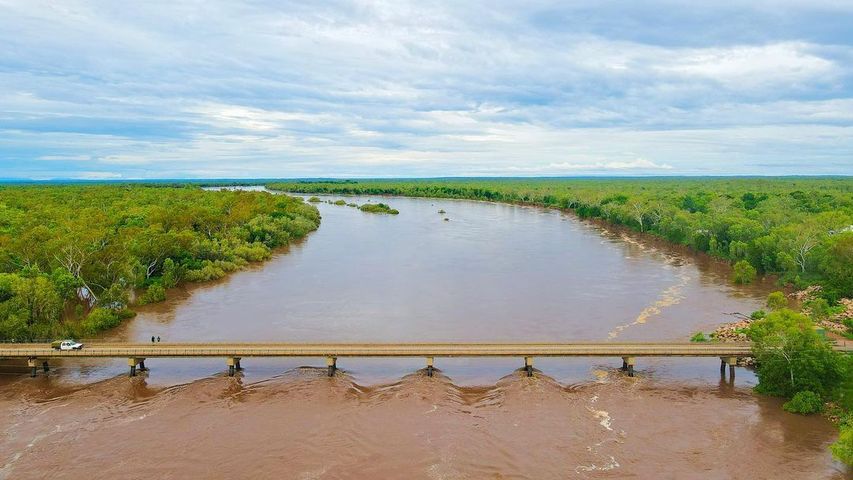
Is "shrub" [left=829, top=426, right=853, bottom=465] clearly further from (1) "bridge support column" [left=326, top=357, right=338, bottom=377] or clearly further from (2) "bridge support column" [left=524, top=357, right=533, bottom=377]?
(1) "bridge support column" [left=326, top=357, right=338, bottom=377]

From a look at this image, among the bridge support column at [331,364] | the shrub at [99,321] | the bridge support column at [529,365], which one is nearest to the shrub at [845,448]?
the bridge support column at [529,365]

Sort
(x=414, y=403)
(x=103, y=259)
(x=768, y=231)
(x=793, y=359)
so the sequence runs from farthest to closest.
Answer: (x=768, y=231) → (x=103, y=259) → (x=414, y=403) → (x=793, y=359)

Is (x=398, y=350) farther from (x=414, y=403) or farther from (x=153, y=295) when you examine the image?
(x=153, y=295)

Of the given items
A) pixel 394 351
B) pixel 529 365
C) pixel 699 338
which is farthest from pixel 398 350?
pixel 699 338

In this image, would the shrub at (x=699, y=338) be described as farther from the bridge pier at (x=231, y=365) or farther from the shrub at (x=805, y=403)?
the bridge pier at (x=231, y=365)

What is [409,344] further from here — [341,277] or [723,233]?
[723,233]

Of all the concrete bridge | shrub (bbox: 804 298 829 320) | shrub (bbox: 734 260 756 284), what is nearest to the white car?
the concrete bridge

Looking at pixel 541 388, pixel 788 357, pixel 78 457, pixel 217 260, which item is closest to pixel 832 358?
pixel 788 357
